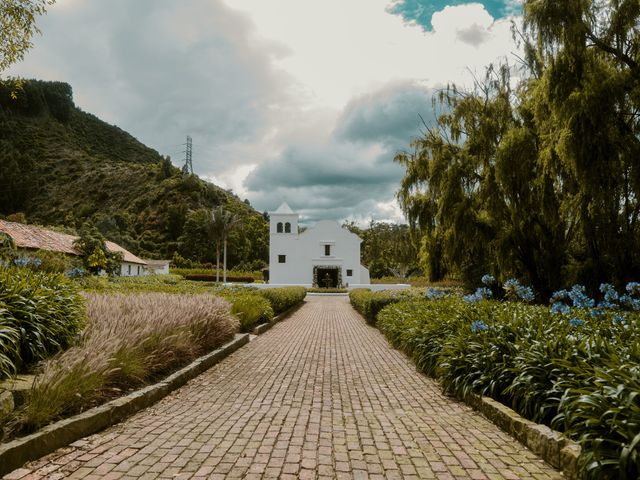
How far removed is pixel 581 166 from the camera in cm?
1086

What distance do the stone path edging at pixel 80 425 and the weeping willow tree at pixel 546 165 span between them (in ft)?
33.8

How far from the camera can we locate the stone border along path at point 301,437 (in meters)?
3.36

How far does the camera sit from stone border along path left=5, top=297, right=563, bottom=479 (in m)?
3.36

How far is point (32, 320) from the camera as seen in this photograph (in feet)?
15.8

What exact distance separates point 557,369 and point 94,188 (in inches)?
3372

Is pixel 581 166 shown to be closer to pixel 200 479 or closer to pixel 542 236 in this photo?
pixel 542 236

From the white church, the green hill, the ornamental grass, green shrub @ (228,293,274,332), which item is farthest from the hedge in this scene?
the ornamental grass

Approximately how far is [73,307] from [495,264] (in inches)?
616

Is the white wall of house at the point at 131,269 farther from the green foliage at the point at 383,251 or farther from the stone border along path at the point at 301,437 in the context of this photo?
the stone border along path at the point at 301,437

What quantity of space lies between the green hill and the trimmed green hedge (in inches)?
2340

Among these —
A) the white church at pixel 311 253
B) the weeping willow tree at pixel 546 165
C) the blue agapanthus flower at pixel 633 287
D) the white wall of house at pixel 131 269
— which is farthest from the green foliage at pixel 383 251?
the blue agapanthus flower at pixel 633 287

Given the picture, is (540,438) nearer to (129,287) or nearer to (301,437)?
(301,437)

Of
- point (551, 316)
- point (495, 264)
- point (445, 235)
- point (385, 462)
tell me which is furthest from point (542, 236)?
point (385, 462)

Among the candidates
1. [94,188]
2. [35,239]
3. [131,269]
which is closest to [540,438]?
[35,239]
